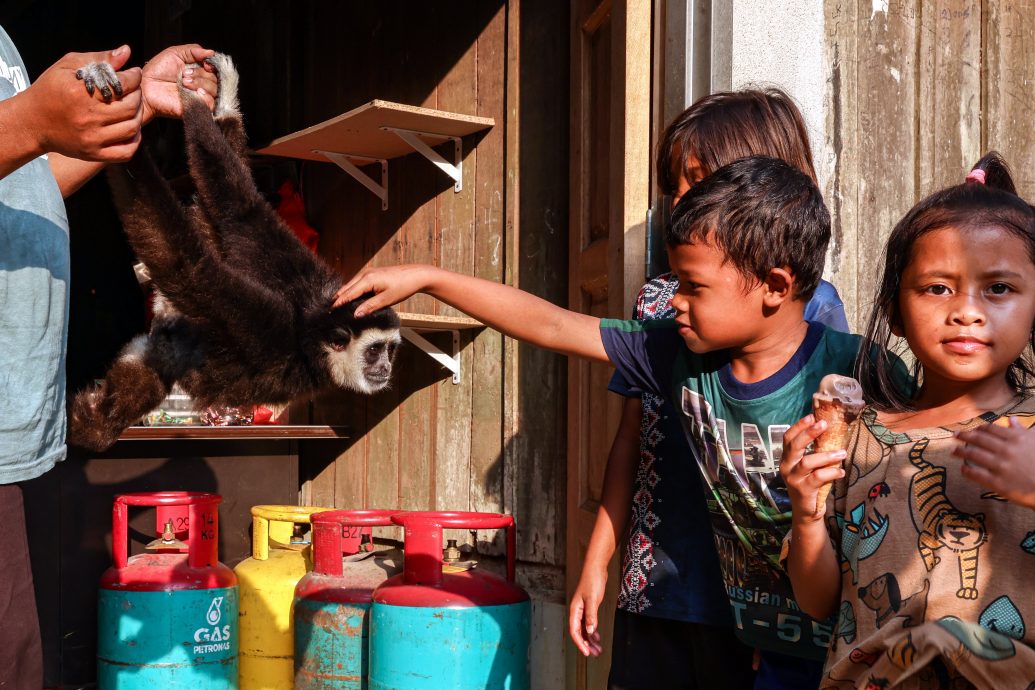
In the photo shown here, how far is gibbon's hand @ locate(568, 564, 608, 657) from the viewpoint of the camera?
6.30 ft

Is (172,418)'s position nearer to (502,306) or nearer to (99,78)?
(502,306)

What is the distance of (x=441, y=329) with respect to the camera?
14.0 ft

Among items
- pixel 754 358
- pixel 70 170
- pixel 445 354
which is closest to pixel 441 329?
pixel 445 354

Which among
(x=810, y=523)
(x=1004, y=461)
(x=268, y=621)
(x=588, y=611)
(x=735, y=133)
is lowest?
(x=268, y=621)

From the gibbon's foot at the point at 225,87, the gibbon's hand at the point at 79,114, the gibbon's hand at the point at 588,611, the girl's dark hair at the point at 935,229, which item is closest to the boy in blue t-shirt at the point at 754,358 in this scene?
the girl's dark hair at the point at 935,229

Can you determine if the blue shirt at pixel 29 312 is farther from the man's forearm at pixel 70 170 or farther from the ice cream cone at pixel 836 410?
the ice cream cone at pixel 836 410

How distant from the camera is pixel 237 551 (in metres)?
4.73

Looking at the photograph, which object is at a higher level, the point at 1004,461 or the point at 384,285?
the point at 384,285

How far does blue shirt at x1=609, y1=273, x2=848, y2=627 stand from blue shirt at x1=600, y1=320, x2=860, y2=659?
0.14 m

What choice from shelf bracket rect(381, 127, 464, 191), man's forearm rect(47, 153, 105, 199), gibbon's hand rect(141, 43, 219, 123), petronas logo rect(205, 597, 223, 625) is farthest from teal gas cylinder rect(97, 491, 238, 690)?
man's forearm rect(47, 153, 105, 199)

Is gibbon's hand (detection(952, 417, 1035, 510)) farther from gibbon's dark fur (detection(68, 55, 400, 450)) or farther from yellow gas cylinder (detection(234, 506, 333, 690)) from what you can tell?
yellow gas cylinder (detection(234, 506, 333, 690))

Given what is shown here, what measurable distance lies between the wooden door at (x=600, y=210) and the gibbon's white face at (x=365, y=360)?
0.82m

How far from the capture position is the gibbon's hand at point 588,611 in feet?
6.30

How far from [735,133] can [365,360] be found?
7.02ft
